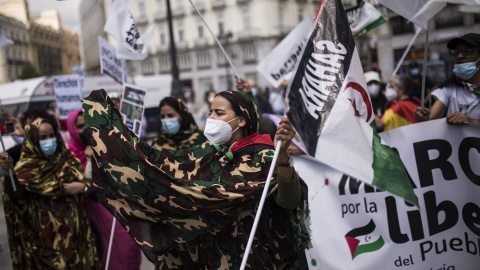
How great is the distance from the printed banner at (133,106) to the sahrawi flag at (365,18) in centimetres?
323

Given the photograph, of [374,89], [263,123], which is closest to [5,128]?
[263,123]

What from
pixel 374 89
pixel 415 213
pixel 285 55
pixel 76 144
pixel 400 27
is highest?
pixel 400 27

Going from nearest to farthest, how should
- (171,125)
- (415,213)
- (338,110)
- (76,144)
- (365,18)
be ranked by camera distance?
1. (338,110)
2. (415,213)
3. (171,125)
4. (76,144)
5. (365,18)

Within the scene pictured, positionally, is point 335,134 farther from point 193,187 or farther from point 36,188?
point 36,188

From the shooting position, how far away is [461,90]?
13.2 feet

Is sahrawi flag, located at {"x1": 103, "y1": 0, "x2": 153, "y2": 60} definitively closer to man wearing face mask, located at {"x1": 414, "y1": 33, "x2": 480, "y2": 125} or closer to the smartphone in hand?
the smartphone in hand

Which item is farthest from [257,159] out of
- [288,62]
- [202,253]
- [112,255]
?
[288,62]

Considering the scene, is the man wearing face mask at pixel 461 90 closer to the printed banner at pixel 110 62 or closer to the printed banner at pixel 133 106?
the printed banner at pixel 133 106

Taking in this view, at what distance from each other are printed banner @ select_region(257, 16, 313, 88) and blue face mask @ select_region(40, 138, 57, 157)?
132 inches

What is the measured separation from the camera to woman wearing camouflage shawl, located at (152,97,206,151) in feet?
16.9

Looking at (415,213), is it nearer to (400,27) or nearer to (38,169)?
(38,169)

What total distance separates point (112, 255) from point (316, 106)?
10.7 feet

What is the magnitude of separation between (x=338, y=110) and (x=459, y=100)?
79.9 inches

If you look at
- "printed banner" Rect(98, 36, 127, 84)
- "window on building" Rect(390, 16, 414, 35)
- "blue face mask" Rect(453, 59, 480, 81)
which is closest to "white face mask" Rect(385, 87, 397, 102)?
"blue face mask" Rect(453, 59, 480, 81)
